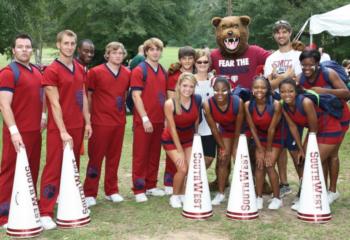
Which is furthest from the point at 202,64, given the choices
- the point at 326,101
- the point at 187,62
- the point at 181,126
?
the point at 326,101

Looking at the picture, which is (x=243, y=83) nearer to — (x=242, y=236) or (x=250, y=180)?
(x=250, y=180)

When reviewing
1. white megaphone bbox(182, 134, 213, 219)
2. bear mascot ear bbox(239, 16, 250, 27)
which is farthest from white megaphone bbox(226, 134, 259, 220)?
bear mascot ear bbox(239, 16, 250, 27)

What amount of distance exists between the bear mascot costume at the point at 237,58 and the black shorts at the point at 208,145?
1.86ft

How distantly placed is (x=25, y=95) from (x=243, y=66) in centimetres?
307

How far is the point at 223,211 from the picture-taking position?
6.08 metres

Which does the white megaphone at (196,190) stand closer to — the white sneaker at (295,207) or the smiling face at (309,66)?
the white sneaker at (295,207)

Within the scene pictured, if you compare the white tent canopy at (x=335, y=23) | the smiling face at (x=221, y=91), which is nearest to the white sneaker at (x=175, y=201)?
the smiling face at (x=221, y=91)

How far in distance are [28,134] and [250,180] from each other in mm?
2610

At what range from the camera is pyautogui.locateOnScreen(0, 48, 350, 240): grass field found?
5219mm

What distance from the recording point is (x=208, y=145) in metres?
6.62

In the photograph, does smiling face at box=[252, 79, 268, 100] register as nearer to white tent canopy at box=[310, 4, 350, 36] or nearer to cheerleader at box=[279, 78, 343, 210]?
cheerleader at box=[279, 78, 343, 210]

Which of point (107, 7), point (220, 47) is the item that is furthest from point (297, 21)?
point (220, 47)

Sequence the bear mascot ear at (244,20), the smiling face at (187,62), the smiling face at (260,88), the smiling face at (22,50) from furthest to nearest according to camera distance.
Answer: the bear mascot ear at (244,20)
the smiling face at (187,62)
the smiling face at (260,88)
the smiling face at (22,50)

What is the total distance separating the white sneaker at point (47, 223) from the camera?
5.44 metres
